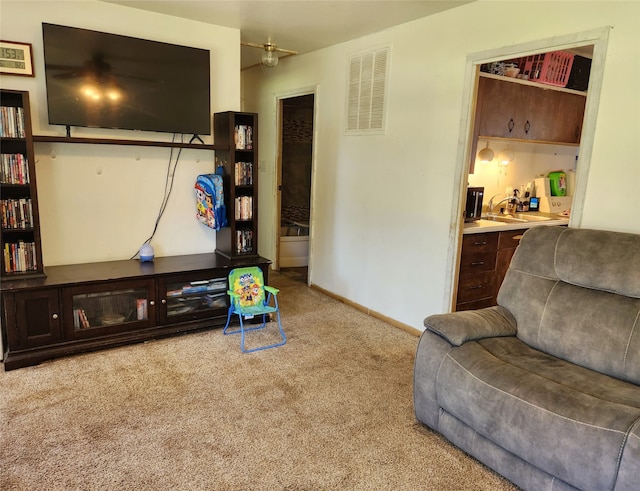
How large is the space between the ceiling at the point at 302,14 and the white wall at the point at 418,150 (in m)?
0.16

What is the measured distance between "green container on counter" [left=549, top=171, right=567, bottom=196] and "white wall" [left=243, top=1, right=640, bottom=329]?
7.25ft

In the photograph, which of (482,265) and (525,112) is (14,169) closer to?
(482,265)

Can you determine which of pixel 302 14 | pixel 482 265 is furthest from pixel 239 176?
pixel 482 265

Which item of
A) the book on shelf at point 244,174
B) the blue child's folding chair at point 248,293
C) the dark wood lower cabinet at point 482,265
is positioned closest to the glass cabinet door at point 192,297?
the blue child's folding chair at point 248,293

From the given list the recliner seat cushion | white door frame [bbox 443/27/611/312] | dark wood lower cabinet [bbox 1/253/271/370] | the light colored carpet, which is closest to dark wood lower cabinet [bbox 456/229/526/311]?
white door frame [bbox 443/27/611/312]

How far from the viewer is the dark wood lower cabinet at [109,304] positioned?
2.79 m

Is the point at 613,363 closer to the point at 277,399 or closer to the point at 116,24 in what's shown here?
the point at 277,399

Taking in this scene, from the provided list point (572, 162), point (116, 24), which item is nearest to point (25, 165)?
point (116, 24)

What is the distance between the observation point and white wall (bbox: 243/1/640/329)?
91.2 inches

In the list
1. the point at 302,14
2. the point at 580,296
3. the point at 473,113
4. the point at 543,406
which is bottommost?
the point at 543,406

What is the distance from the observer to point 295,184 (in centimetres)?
593

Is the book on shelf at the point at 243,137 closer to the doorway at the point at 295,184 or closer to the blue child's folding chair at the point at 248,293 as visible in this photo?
the blue child's folding chair at the point at 248,293

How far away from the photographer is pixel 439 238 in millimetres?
3328

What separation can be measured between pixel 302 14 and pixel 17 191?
233cm
